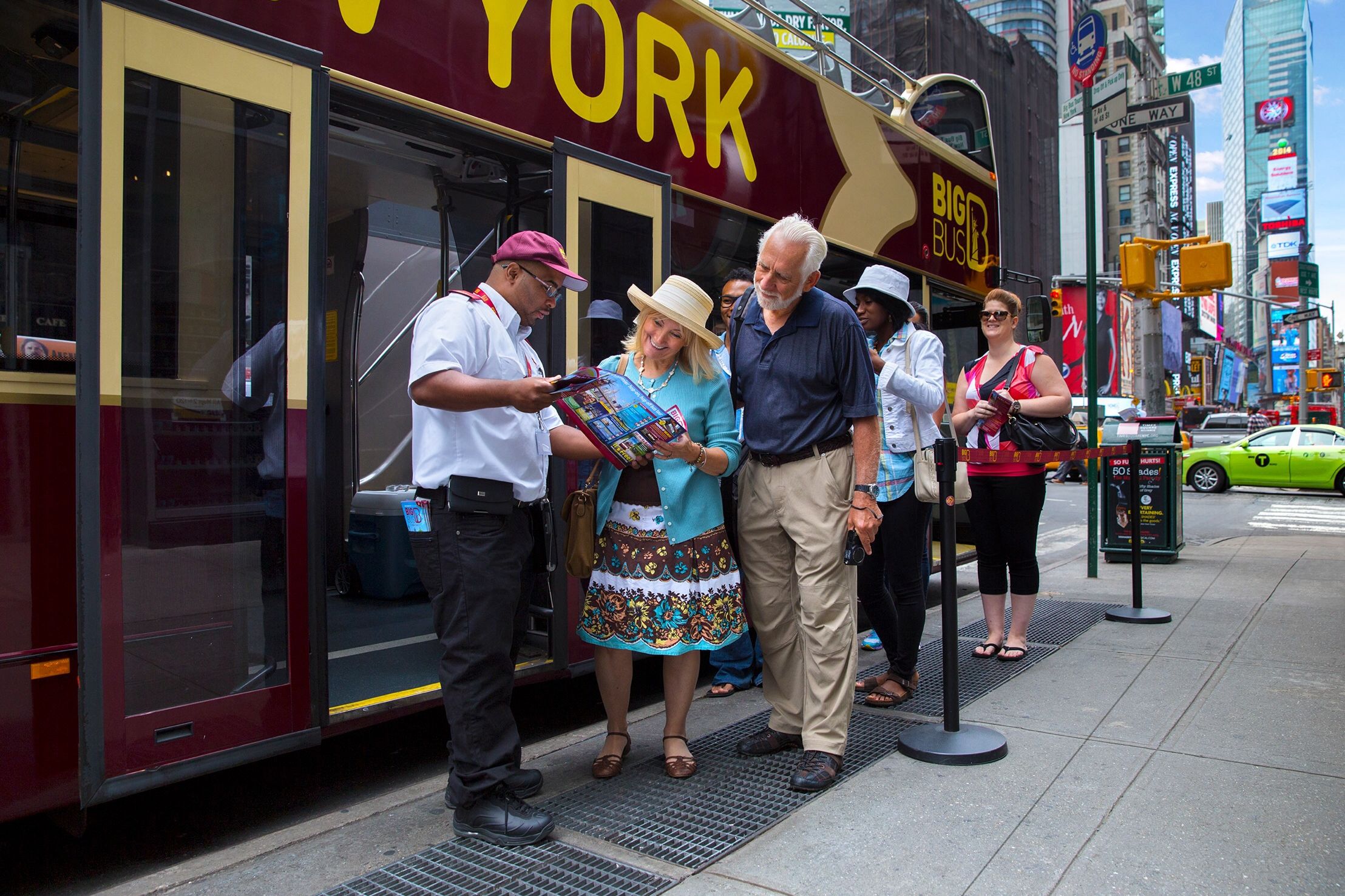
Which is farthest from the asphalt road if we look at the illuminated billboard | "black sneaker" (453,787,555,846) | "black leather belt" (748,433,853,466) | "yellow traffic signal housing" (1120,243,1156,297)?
the illuminated billboard

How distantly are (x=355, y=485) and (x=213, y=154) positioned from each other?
3677mm

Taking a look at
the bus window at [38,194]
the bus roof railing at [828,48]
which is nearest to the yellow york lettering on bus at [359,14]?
the bus window at [38,194]

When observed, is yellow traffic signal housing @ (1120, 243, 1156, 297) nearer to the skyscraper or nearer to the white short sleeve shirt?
the white short sleeve shirt

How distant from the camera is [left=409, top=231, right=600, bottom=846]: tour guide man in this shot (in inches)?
107

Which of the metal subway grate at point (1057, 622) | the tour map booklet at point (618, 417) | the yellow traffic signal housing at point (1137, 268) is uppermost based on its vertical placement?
the yellow traffic signal housing at point (1137, 268)

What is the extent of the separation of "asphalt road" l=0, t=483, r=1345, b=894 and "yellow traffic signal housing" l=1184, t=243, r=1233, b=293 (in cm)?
973

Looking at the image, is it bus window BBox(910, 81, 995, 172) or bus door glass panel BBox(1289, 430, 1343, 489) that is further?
bus door glass panel BBox(1289, 430, 1343, 489)

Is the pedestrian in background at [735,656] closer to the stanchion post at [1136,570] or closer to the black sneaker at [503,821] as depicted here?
the black sneaker at [503,821]

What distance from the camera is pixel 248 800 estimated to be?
3.47 meters

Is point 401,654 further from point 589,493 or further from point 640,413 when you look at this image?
point 640,413

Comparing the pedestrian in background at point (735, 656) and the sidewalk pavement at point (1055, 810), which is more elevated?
the pedestrian in background at point (735, 656)

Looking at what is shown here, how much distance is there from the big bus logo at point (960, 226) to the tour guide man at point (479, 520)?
4.97 m

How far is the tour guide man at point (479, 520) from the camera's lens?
2.72m

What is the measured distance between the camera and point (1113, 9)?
287ft
